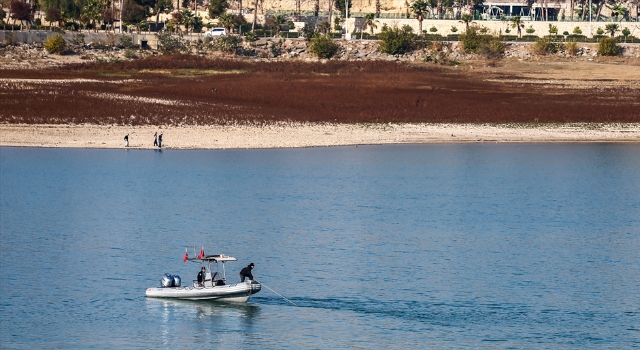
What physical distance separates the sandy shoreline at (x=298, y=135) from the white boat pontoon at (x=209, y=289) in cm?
3836

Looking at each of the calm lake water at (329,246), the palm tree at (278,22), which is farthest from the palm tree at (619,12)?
the calm lake water at (329,246)

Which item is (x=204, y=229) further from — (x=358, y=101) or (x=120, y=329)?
(x=358, y=101)

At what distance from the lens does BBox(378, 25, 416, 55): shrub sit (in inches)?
5595

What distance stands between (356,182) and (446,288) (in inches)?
1044

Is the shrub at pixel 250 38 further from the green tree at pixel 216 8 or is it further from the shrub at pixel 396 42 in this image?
the green tree at pixel 216 8

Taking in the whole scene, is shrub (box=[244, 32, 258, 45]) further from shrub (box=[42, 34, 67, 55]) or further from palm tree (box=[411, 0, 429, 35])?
shrub (box=[42, 34, 67, 55])

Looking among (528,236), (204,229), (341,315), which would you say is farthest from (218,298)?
(528,236)

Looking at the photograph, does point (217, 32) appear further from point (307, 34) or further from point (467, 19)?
point (467, 19)

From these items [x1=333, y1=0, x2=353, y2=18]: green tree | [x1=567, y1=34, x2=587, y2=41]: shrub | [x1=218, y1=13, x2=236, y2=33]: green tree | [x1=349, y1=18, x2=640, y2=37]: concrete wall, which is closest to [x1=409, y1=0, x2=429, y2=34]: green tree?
[x1=349, y1=18, x2=640, y2=37]: concrete wall

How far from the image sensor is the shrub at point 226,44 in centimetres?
14600

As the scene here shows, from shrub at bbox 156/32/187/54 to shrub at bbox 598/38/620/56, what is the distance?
2005 inches

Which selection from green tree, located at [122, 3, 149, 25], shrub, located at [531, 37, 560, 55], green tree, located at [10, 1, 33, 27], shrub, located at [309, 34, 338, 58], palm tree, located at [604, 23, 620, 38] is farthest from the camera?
green tree, located at [122, 3, 149, 25]

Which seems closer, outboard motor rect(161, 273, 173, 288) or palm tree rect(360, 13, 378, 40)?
outboard motor rect(161, 273, 173, 288)

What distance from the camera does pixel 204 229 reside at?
175 ft
